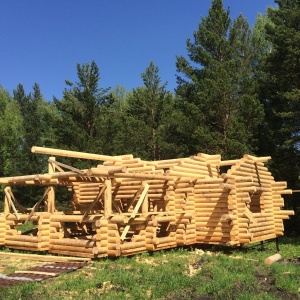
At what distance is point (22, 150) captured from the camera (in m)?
34.1

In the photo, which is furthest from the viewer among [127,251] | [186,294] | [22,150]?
[22,150]

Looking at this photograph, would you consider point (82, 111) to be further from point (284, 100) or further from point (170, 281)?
point (170, 281)

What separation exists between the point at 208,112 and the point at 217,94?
1279 millimetres

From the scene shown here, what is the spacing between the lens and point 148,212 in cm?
1329

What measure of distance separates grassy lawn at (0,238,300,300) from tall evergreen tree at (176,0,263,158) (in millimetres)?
12167

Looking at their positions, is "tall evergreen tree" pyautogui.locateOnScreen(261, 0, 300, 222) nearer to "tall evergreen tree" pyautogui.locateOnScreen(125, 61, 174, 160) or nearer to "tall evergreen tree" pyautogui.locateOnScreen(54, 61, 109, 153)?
"tall evergreen tree" pyautogui.locateOnScreen(125, 61, 174, 160)

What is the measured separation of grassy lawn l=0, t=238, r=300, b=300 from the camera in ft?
25.7

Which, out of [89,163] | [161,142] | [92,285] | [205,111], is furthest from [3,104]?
[92,285]

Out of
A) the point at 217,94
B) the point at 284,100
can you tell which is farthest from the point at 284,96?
the point at 217,94

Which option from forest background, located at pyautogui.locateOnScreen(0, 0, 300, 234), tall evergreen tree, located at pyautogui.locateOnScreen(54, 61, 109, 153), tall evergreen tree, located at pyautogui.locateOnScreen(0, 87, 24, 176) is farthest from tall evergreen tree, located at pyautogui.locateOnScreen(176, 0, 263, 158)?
tall evergreen tree, located at pyautogui.locateOnScreen(0, 87, 24, 176)

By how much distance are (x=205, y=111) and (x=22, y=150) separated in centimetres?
1764

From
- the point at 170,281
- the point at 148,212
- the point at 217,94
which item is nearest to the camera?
the point at 170,281

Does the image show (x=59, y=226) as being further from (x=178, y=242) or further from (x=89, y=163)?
(x=89, y=163)

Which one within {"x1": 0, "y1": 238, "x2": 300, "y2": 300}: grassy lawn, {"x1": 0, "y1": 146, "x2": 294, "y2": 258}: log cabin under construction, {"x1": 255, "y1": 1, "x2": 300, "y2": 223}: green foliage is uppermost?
{"x1": 255, "y1": 1, "x2": 300, "y2": 223}: green foliage
